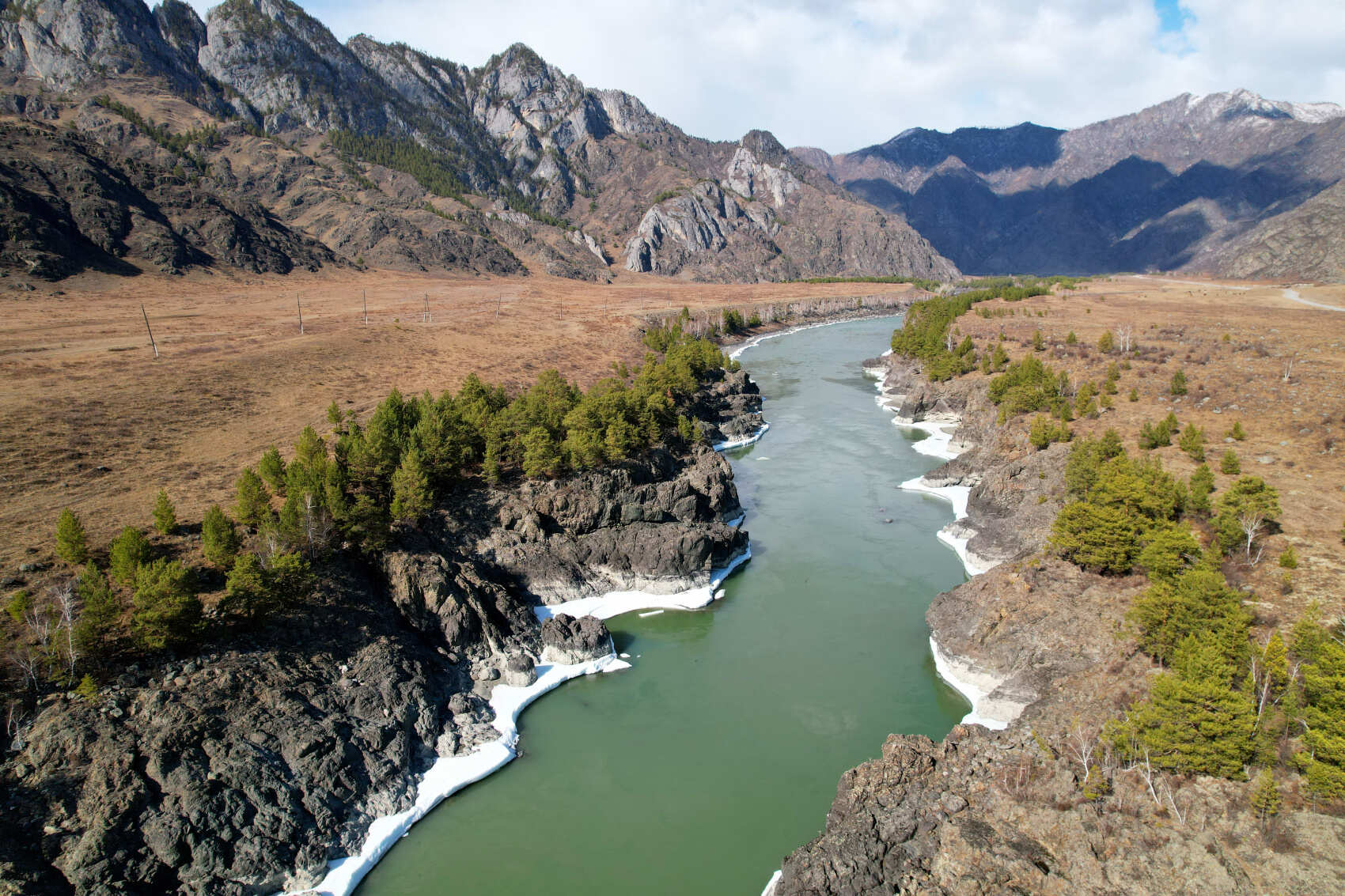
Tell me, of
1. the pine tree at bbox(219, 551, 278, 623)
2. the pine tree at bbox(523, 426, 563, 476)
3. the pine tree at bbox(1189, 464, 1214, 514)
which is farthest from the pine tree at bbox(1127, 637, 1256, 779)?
the pine tree at bbox(219, 551, 278, 623)

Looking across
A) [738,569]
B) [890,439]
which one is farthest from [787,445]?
[738,569]

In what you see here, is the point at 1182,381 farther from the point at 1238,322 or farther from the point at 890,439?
the point at 1238,322

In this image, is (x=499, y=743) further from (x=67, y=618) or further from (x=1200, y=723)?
(x=1200, y=723)

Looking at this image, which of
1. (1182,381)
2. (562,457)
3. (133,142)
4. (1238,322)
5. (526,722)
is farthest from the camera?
(133,142)

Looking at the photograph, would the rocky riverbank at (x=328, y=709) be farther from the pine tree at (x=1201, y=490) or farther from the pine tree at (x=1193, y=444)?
the pine tree at (x=1193, y=444)

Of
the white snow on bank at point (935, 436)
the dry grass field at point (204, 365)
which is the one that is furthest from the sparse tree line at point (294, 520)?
the white snow on bank at point (935, 436)

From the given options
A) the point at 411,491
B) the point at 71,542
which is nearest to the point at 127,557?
the point at 71,542
